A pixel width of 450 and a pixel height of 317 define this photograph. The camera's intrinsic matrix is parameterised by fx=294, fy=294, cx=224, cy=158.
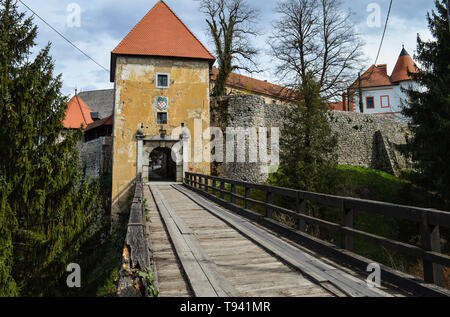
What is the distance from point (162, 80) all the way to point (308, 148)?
28.6 ft

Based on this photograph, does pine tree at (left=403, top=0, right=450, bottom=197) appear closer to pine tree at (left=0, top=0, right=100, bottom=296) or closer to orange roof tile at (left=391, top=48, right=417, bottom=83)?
pine tree at (left=0, top=0, right=100, bottom=296)

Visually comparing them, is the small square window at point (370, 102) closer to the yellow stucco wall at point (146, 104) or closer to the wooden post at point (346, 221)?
the yellow stucco wall at point (146, 104)

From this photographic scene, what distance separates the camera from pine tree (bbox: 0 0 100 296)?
7.34 meters

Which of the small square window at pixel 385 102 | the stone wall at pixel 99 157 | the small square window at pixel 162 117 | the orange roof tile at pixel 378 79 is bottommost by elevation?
the stone wall at pixel 99 157

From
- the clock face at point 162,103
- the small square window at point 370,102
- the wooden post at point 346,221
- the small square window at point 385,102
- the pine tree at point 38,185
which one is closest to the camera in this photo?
the wooden post at point 346,221

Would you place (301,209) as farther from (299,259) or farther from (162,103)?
(162,103)

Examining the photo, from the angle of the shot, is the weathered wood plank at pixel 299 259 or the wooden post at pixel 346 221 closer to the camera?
the weathered wood plank at pixel 299 259

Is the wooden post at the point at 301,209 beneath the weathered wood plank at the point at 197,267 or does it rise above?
above

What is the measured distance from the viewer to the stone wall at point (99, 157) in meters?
20.1

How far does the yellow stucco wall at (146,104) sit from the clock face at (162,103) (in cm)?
18

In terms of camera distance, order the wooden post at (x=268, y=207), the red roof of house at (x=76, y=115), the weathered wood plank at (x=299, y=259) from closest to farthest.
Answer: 1. the weathered wood plank at (x=299, y=259)
2. the wooden post at (x=268, y=207)
3. the red roof of house at (x=76, y=115)

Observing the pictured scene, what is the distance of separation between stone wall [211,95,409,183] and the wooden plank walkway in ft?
39.2

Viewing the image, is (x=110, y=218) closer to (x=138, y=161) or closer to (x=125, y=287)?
(x=138, y=161)

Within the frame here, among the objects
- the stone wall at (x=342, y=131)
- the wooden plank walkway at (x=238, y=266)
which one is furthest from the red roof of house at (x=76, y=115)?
the wooden plank walkway at (x=238, y=266)
